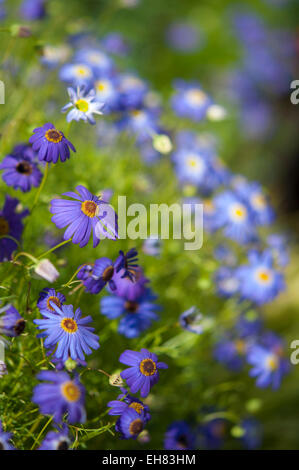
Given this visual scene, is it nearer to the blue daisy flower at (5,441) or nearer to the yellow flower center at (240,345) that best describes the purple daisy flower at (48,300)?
the blue daisy flower at (5,441)

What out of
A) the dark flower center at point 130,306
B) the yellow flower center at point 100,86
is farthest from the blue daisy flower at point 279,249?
the yellow flower center at point 100,86

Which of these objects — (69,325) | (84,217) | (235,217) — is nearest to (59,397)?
(69,325)

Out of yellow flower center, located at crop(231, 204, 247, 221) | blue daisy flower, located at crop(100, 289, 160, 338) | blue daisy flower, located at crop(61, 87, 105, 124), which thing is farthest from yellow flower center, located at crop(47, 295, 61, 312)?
yellow flower center, located at crop(231, 204, 247, 221)

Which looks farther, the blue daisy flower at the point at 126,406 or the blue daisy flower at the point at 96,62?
the blue daisy flower at the point at 96,62

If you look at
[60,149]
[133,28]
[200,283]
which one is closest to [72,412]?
[60,149]

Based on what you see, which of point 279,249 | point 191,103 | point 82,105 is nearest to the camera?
point 82,105

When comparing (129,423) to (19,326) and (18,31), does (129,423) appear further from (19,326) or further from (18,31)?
(18,31)
